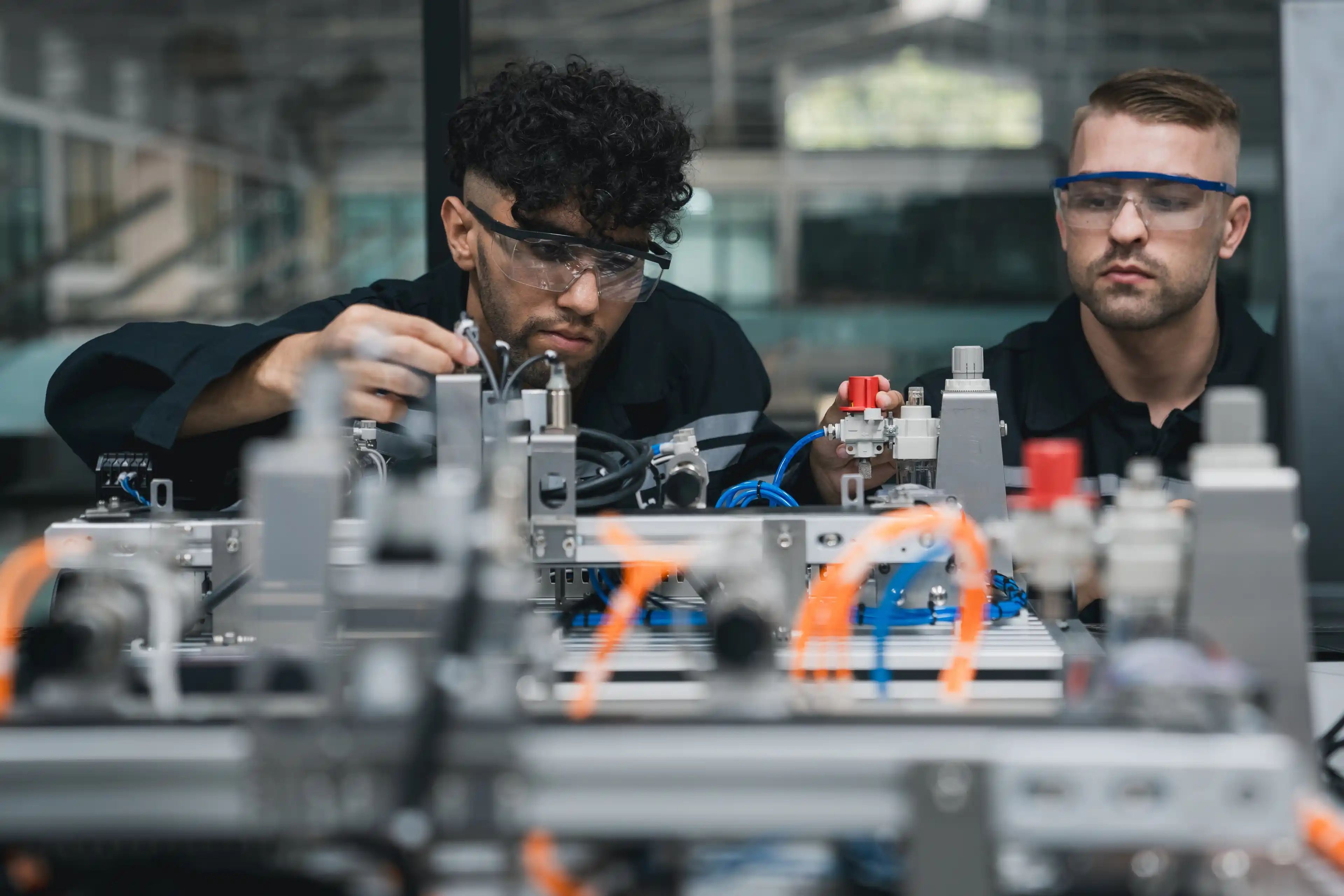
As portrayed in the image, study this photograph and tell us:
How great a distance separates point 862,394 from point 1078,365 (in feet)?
2.70

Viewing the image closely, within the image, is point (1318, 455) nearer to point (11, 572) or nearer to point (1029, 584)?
point (1029, 584)

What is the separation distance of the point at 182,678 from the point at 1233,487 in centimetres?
79

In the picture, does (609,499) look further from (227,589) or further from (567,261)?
(567,261)

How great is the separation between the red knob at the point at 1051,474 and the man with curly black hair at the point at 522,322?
691 mm

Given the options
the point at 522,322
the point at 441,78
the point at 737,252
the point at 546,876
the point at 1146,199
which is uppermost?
the point at 441,78

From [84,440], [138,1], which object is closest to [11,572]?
[84,440]

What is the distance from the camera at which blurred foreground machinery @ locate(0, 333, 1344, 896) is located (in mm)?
643

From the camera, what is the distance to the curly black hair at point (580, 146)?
5.61 feet

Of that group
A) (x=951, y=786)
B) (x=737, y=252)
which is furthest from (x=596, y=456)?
(x=737, y=252)

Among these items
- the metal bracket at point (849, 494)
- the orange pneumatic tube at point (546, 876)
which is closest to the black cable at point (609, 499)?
the metal bracket at point (849, 494)

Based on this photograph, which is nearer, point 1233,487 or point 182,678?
point 1233,487

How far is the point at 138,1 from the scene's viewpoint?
4.04 meters

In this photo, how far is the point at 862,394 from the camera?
1374mm

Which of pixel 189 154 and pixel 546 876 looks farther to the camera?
pixel 189 154
